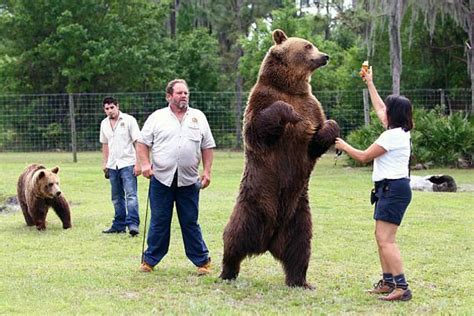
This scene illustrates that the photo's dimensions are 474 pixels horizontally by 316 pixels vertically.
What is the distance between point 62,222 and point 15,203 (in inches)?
130

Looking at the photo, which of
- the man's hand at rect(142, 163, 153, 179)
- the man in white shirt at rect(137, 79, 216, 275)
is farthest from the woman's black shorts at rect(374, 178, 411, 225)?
the man's hand at rect(142, 163, 153, 179)

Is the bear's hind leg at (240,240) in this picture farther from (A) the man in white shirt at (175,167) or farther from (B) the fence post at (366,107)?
(B) the fence post at (366,107)

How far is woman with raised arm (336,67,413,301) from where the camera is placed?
621 centimetres

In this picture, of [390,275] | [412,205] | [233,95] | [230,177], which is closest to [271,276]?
[390,275]

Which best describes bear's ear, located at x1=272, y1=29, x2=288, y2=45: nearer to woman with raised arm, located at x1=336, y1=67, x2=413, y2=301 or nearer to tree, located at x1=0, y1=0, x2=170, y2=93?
woman with raised arm, located at x1=336, y1=67, x2=413, y2=301

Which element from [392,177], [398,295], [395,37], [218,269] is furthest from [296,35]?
[398,295]

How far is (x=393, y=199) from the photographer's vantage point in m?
6.21

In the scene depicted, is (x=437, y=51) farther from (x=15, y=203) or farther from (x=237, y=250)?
(x=237, y=250)

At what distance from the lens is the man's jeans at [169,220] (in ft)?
24.3

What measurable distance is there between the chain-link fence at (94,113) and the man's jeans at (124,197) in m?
13.6

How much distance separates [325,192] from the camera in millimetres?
14852

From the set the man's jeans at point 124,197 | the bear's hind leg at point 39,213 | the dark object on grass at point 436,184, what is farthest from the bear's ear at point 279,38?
the dark object on grass at point 436,184

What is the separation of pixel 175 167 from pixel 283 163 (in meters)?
1.20

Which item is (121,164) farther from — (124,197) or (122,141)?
(124,197)
